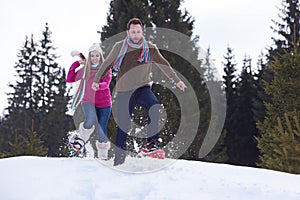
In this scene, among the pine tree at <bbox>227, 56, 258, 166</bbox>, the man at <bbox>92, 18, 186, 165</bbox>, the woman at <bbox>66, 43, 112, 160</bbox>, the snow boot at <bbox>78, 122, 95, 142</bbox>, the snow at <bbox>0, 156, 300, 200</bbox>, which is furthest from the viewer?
the pine tree at <bbox>227, 56, 258, 166</bbox>

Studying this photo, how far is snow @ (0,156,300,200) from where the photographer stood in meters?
3.59

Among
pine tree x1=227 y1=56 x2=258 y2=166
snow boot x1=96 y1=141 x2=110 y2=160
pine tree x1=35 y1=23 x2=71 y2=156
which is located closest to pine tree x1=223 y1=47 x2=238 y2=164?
pine tree x1=227 y1=56 x2=258 y2=166

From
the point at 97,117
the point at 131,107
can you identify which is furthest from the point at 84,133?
the point at 131,107

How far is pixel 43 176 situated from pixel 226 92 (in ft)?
77.6

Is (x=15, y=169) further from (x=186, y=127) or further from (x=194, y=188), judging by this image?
(x=186, y=127)

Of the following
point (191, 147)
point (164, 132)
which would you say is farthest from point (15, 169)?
point (191, 147)

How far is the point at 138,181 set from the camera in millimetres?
3965

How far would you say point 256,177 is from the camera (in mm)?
4172

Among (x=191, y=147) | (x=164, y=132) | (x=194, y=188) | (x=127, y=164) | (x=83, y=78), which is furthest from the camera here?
(x=191, y=147)

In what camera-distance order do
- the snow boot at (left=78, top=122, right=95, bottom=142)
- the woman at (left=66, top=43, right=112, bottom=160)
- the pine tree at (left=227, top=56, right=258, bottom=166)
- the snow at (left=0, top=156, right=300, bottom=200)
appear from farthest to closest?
the pine tree at (left=227, top=56, right=258, bottom=166), the snow boot at (left=78, top=122, right=95, bottom=142), the woman at (left=66, top=43, right=112, bottom=160), the snow at (left=0, top=156, right=300, bottom=200)

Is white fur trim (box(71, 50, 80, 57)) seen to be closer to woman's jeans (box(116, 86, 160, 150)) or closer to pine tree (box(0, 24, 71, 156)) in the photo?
woman's jeans (box(116, 86, 160, 150))

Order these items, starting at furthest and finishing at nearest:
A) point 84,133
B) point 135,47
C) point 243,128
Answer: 1. point 243,128
2. point 84,133
3. point 135,47

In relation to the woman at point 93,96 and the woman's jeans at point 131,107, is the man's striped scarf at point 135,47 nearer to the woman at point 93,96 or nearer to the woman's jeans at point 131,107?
the woman's jeans at point 131,107

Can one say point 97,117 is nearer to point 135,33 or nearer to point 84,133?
point 84,133
